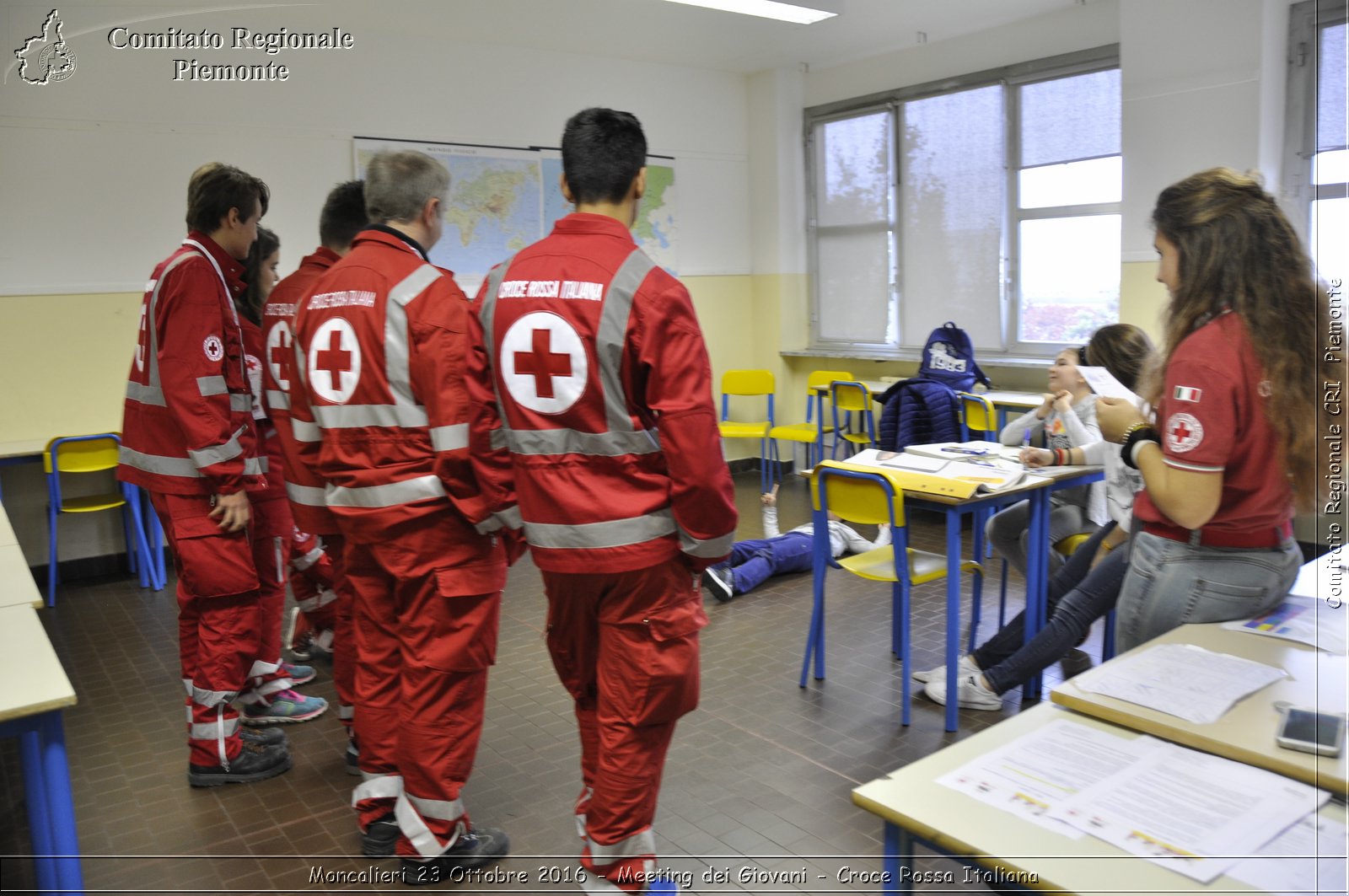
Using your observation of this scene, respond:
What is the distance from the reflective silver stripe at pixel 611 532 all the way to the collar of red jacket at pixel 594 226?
0.59m

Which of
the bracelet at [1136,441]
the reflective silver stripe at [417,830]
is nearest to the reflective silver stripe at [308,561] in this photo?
the reflective silver stripe at [417,830]

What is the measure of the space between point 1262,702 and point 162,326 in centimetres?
280

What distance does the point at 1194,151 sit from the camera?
5426 mm

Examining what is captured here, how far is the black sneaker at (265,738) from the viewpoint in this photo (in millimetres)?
3270

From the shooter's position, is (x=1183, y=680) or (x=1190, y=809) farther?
(x=1183, y=680)

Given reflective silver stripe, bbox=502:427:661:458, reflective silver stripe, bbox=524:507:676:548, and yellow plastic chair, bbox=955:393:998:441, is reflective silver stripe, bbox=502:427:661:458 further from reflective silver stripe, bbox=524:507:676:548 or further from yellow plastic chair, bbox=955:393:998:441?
yellow plastic chair, bbox=955:393:998:441

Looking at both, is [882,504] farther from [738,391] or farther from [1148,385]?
[738,391]

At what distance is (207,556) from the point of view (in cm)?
289

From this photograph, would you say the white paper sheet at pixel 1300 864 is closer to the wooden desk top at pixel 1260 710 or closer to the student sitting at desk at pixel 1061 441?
the wooden desk top at pixel 1260 710

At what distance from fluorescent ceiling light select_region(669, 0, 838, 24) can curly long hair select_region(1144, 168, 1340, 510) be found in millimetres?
4082

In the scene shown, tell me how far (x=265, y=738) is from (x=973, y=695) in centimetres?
243

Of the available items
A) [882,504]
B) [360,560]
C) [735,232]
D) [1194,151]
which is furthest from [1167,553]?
[735,232]

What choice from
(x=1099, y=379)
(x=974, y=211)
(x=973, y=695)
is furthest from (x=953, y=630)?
(x=974, y=211)

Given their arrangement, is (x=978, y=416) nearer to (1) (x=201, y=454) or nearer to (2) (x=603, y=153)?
(2) (x=603, y=153)
